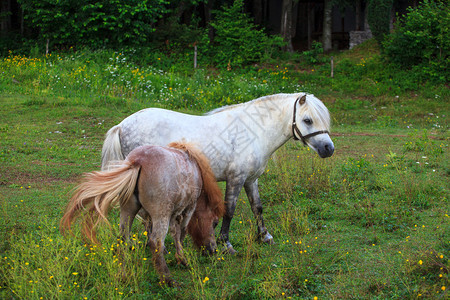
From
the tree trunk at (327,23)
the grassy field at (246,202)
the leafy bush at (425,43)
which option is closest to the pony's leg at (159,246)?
the grassy field at (246,202)

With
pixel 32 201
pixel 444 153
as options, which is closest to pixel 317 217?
pixel 32 201

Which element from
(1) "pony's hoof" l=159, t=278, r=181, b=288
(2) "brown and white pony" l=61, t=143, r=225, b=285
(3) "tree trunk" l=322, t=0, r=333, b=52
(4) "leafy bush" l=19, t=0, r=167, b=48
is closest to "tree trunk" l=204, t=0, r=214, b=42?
(4) "leafy bush" l=19, t=0, r=167, b=48

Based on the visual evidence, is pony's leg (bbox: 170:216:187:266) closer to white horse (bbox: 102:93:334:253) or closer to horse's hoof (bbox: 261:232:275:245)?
white horse (bbox: 102:93:334:253)

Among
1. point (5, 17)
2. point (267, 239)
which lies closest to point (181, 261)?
point (267, 239)

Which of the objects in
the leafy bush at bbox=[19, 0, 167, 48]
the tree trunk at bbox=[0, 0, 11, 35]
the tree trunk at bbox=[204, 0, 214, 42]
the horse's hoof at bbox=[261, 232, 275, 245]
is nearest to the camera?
the horse's hoof at bbox=[261, 232, 275, 245]

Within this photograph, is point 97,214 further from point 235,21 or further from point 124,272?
point 235,21

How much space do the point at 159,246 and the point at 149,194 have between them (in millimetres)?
473

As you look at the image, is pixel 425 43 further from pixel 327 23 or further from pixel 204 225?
pixel 204 225

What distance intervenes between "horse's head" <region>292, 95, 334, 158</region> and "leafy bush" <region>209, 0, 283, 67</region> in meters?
15.0

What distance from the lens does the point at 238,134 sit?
17.6ft

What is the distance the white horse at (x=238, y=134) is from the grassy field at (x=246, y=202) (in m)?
0.58

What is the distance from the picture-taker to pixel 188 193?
429cm

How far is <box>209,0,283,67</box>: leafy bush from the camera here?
20578 millimetres

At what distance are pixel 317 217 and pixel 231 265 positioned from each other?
6.75ft
